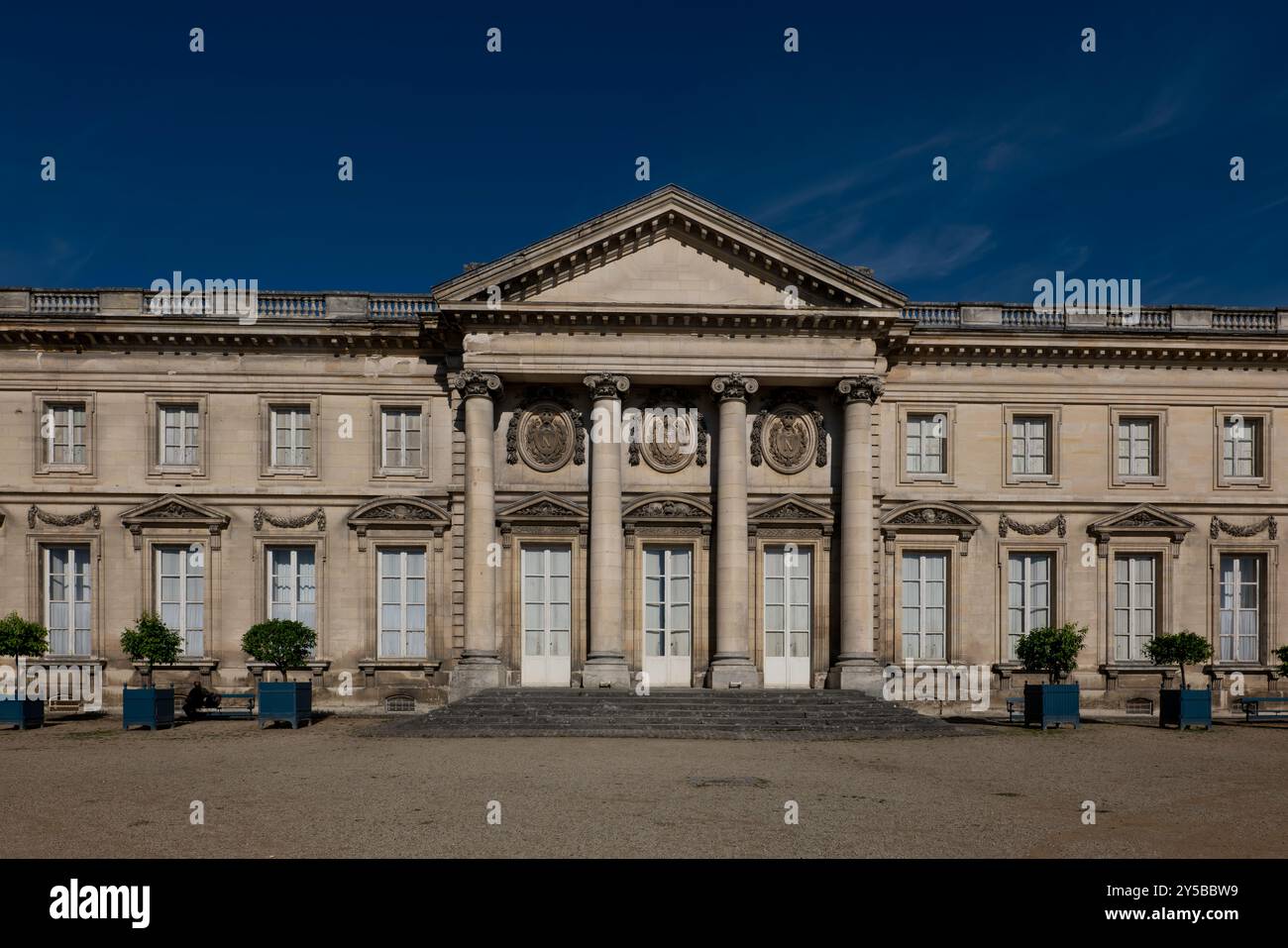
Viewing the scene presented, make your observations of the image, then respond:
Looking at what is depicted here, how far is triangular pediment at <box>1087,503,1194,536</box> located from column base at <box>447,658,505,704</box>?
16173 mm

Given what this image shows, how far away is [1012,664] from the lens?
968 inches

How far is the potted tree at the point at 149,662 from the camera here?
64.6 ft

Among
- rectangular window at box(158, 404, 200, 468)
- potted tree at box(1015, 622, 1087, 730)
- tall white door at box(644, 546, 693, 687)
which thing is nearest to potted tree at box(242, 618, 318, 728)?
rectangular window at box(158, 404, 200, 468)

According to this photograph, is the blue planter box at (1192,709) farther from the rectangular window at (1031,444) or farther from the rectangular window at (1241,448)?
the rectangular window at (1241,448)

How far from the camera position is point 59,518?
24062mm

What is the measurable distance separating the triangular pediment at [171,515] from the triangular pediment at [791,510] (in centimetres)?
1391

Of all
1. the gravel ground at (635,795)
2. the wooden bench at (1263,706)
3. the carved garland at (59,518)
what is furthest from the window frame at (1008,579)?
the carved garland at (59,518)

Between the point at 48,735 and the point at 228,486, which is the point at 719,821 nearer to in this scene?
the point at 48,735

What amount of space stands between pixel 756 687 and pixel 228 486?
14.6 metres

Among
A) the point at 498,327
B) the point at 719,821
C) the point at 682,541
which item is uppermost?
the point at 498,327

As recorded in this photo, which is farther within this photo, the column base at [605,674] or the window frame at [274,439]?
the window frame at [274,439]
